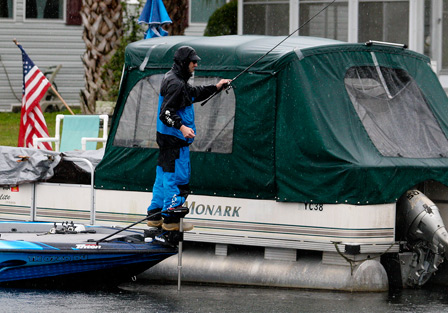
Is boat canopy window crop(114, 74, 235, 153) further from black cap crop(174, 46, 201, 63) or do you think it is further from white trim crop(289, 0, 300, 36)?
white trim crop(289, 0, 300, 36)

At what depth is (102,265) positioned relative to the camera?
9062 mm

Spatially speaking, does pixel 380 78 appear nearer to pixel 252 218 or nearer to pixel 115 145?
pixel 252 218

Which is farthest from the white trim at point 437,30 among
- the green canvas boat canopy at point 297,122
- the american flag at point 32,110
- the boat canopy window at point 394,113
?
the boat canopy window at point 394,113

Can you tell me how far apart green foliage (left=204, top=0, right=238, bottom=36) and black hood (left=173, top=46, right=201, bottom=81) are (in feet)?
39.8

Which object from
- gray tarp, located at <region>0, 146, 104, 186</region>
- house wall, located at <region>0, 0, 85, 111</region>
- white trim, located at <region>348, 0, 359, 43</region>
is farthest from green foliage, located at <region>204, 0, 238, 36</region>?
gray tarp, located at <region>0, 146, 104, 186</region>

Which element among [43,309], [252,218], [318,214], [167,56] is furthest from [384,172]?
[43,309]

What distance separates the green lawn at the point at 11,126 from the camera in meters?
19.3

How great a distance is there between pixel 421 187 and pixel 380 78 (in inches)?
46.9

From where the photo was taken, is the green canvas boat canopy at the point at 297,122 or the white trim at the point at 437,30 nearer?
the green canvas boat canopy at the point at 297,122

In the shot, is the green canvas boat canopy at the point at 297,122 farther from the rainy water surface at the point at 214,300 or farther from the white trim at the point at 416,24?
the white trim at the point at 416,24

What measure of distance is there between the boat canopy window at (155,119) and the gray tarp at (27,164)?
734 millimetres

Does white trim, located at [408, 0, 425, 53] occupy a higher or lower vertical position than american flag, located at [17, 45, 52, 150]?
higher

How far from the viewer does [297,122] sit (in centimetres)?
932

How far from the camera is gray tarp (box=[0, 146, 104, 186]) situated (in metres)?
10.7
